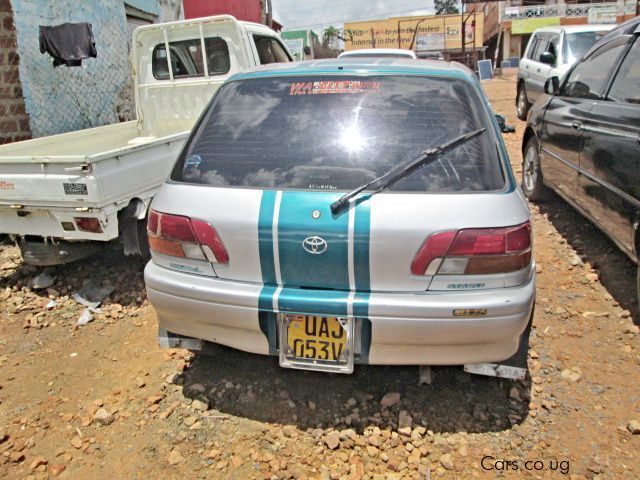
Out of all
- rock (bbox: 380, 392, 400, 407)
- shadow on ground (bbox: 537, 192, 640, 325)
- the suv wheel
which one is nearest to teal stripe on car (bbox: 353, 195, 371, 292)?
rock (bbox: 380, 392, 400, 407)

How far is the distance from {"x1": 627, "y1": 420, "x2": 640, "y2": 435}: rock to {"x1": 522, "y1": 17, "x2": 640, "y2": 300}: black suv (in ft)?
3.74

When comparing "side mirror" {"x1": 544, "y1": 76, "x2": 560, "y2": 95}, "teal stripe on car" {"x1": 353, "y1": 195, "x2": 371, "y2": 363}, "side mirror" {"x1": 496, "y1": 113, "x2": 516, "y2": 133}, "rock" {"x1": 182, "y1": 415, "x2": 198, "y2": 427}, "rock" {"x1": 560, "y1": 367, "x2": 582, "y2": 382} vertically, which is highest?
"side mirror" {"x1": 544, "y1": 76, "x2": 560, "y2": 95}

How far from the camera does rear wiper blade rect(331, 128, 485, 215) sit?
7.18 ft

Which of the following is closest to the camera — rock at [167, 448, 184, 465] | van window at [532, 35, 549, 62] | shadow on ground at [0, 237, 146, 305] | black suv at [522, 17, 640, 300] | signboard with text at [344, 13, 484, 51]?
rock at [167, 448, 184, 465]

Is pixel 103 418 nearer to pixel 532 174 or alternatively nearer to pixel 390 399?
pixel 390 399

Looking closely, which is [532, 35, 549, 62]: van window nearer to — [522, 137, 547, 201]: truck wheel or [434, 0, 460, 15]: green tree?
[522, 137, 547, 201]: truck wheel

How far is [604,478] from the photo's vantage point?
2.17 meters

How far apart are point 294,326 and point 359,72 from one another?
1326 millimetres

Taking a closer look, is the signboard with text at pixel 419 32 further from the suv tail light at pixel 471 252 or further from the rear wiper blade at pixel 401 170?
the suv tail light at pixel 471 252

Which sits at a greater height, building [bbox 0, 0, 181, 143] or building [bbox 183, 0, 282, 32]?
building [bbox 183, 0, 282, 32]

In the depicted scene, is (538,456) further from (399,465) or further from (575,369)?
(575,369)

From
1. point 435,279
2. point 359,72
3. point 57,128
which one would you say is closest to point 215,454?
point 435,279

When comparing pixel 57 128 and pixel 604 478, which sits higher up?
pixel 57 128

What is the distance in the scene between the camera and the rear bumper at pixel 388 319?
85.2 inches
